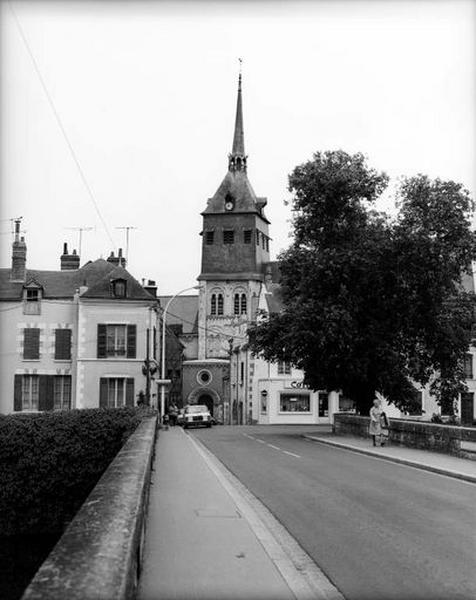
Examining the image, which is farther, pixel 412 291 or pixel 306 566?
pixel 412 291

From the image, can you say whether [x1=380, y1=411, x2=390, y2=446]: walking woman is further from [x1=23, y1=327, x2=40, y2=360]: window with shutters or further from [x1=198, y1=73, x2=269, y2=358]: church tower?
[x1=198, y1=73, x2=269, y2=358]: church tower

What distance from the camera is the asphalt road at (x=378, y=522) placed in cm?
745

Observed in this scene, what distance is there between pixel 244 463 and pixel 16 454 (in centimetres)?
1333

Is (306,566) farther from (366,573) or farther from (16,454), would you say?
(16,454)

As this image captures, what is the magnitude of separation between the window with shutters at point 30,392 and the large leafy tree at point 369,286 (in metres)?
17.0

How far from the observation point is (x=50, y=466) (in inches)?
1226

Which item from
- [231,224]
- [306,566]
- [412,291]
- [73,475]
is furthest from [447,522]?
[231,224]

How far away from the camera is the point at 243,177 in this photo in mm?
118938

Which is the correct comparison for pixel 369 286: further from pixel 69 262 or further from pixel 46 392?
pixel 69 262

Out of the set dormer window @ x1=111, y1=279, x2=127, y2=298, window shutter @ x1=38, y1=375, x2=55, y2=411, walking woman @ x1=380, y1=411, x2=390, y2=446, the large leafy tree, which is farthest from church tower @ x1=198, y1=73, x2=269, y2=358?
walking woman @ x1=380, y1=411, x2=390, y2=446

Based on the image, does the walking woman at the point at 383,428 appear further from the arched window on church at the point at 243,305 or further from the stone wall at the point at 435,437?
the arched window on church at the point at 243,305

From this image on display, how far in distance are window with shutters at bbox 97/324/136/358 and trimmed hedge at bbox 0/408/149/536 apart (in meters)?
19.1

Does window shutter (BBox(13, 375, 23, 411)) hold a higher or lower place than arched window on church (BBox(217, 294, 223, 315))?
lower

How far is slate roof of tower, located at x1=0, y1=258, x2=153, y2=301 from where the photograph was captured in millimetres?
52438
